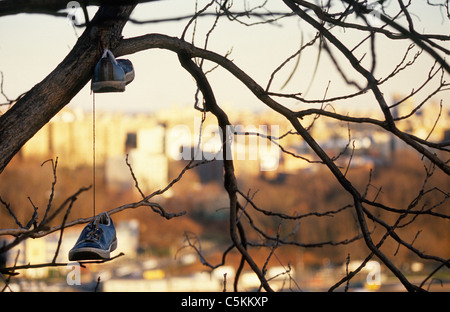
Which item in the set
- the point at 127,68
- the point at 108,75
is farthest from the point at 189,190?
the point at 108,75

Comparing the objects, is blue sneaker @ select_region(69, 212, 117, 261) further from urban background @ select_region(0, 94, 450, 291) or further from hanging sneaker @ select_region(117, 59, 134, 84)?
urban background @ select_region(0, 94, 450, 291)

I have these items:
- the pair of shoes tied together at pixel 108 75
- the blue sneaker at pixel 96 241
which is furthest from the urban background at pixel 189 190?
the pair of shoes tied together at pixel 108 75

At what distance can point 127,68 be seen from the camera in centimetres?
166

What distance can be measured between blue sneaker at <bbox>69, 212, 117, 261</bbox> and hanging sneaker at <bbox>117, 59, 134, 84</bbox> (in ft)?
1.04

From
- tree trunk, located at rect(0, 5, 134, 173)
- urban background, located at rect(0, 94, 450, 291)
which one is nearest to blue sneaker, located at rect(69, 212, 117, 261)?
tree trunk, located at rect(0, 5, 134, 173)

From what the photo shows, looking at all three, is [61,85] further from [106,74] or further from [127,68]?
[127,68]

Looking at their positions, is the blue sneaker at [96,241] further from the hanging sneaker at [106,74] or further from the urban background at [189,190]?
the urban background at [189,190]

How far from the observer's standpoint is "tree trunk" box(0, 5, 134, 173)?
1396 mm

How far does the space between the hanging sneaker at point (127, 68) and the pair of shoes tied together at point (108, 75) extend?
0.16 feet

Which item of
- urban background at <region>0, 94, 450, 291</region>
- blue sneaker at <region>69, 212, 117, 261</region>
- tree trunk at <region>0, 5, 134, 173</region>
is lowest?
blue sneaker at <region>69, 212, 117, 261</region>

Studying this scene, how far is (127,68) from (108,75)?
0.19 metres
